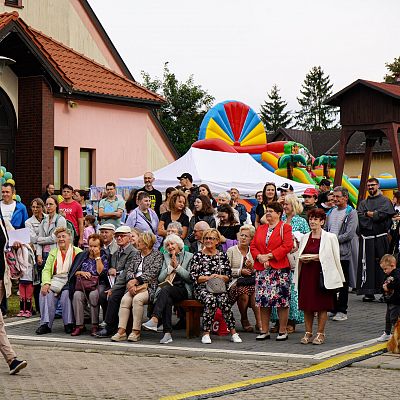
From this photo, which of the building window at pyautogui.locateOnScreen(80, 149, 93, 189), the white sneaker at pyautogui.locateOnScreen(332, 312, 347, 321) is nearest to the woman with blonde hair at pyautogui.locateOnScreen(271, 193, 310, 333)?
the white sneaker at pyautogui.locateOnScreen(332, 312, 347, 321)

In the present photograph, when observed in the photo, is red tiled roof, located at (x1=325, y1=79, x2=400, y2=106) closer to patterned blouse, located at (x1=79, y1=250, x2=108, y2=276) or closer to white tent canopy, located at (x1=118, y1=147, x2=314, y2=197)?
white tent canopy, located at (x1=118, y1=147, x2=314, y2=197)

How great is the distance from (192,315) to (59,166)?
1309 cm

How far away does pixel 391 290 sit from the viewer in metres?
11.8

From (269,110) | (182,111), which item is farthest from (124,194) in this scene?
(269,110)

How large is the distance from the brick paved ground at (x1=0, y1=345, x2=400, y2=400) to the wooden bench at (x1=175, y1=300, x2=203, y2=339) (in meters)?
1.37

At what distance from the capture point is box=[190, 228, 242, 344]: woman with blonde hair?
12.6m

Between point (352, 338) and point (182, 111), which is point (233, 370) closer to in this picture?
point (352, 338)

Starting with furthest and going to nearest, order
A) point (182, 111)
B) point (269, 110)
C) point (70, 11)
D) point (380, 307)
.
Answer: point (269, 110) < point (182, 111) < point (70, 11) < point (380, 307)

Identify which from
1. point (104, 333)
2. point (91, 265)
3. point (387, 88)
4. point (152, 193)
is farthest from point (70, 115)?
point (104, 333)

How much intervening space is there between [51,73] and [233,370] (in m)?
14.4

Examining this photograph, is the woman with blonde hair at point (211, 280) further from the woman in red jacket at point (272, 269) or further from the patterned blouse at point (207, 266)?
the woman in red jacket at point (272, 269)

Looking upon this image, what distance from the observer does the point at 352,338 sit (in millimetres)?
12648

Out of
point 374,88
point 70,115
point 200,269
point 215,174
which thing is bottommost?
point 200,269

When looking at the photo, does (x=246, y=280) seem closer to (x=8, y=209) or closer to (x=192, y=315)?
(x=192, y=315)
